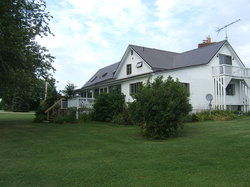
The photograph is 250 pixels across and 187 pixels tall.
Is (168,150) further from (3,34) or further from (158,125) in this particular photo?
(3,34)

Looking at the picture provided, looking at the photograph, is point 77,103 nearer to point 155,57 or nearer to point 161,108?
point 155,57

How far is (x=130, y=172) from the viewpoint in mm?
5223

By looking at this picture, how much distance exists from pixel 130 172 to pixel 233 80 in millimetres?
19246

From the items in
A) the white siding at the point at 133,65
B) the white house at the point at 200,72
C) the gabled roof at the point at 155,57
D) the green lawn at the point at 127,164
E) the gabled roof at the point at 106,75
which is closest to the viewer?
the green lawn at the point at 127,164

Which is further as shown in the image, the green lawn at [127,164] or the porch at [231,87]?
the porch at [231,87]

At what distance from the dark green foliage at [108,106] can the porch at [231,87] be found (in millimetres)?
7892

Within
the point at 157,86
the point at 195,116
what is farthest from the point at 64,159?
the point at 195,116

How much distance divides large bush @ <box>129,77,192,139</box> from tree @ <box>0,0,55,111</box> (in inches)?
263

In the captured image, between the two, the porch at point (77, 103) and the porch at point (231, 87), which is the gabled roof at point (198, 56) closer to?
the porch at point (231, 87)

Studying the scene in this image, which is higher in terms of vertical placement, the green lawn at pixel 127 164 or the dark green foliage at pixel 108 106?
the dark green foliage at pixel 108 106

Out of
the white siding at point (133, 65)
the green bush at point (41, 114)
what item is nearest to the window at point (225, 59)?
the white siding at point (133, 65)

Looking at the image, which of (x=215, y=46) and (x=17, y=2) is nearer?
(x=17, y=2)

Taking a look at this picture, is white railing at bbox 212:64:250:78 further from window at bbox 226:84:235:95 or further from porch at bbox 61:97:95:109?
porch at bbox 61:97:95:109

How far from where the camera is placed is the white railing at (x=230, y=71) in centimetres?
1969
